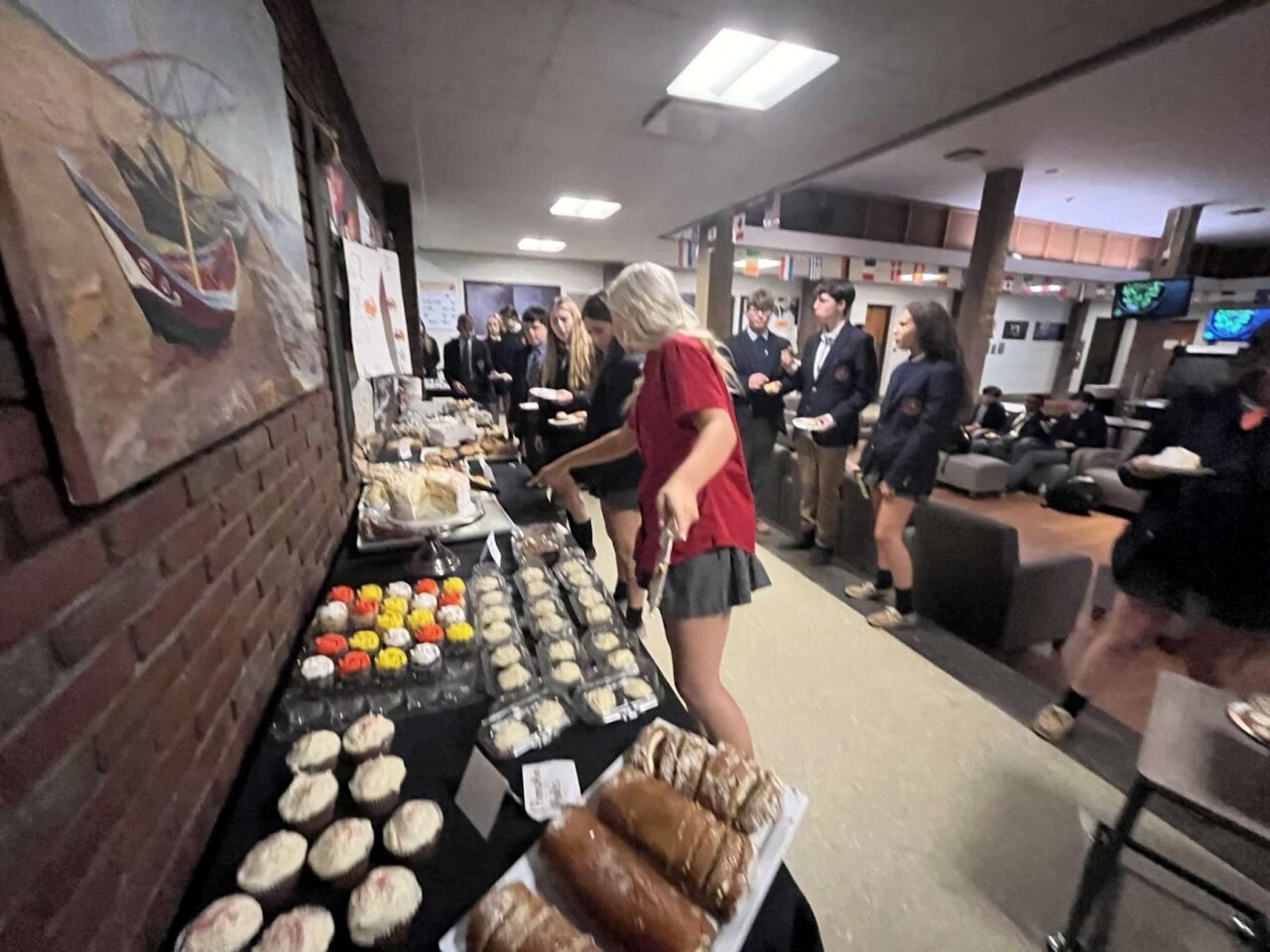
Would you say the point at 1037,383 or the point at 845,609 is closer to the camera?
the point at 845,609

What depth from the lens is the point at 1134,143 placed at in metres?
3.68

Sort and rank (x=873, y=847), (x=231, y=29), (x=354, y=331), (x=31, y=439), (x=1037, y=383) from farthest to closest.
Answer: (x=1037, y=383)
(x=354, y=331)
(x=873, y=847)
(x=231, y=29)
(x=31, y=439)

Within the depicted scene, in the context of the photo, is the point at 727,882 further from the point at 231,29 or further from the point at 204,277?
the point at 231,29

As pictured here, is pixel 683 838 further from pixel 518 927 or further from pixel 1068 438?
pixel 1068 438

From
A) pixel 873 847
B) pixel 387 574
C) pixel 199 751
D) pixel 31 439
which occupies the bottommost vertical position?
pixel 873 847

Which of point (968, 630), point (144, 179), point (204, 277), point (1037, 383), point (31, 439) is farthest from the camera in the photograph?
point (1037, 383)

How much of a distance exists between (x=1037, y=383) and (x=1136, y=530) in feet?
42.3

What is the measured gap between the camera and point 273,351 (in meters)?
1.07

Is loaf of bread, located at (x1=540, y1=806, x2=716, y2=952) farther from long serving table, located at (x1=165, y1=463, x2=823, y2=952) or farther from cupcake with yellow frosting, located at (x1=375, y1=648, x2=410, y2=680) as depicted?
cupcake with yellow frosting, located at (x1=375, y1=648, x2=410, y2=680)

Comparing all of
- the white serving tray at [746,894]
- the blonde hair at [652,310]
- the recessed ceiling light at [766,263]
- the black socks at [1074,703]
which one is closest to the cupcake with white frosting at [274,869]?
the white serving tray at [746,894]

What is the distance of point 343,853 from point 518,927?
0.91 ft

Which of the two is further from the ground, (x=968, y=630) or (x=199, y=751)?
(x=199, y=751)

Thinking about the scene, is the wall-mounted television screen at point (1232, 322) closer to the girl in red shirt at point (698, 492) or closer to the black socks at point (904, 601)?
the black socks at point (904, 601)

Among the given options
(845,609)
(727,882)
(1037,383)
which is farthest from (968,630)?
(1037,383)
